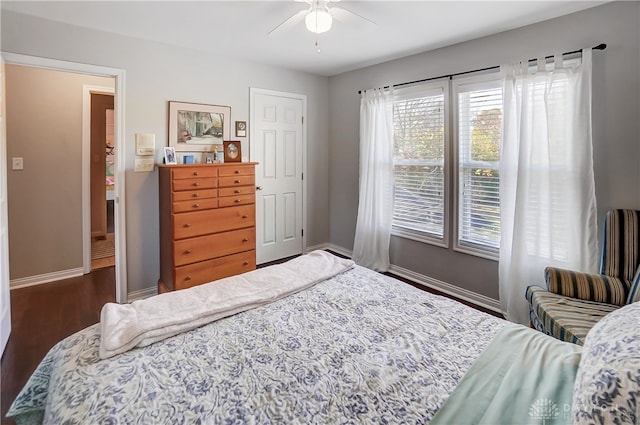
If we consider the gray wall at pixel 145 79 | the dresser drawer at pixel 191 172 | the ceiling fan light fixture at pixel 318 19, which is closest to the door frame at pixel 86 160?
the gray wall at pixel 145 79

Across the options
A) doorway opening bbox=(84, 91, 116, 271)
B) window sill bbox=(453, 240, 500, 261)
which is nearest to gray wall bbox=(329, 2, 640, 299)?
window sill bbox=(453, 240, 500, 261)

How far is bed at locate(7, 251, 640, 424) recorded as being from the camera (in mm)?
965

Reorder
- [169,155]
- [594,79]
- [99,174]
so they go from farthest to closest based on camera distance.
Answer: [99,174] → [169,155] → [594,79]

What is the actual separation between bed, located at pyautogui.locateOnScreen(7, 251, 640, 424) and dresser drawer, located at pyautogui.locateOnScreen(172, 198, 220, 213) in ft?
4.78

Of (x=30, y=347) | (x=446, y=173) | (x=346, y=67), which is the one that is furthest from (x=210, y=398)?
(x=346, y=67)

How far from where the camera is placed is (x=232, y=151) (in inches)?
141

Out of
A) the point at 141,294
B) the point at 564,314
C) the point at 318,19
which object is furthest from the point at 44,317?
the point at 564,314

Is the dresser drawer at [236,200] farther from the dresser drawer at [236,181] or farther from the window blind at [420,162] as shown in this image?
the window blind at [420,162]

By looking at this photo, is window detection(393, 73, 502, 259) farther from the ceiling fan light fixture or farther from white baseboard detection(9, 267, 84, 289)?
white baseboard detection(9, 267, 84, 289)

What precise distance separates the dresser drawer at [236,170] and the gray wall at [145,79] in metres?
0.64

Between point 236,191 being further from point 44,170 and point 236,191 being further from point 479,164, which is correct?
point 479,164

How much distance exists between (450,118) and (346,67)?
1.55 meters

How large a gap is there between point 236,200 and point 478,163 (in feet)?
7.62

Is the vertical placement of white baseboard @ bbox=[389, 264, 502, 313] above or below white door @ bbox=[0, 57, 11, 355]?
below
